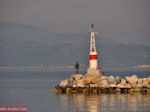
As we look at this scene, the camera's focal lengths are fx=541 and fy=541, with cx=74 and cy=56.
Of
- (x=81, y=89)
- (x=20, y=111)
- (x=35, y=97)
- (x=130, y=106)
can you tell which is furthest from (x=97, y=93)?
(x=20, y=111)

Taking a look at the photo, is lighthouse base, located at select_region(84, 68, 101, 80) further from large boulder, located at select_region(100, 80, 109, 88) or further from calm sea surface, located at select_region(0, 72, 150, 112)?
calm sea surface, located at select_region(0, 72, 150, 112)

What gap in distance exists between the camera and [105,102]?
58500mm

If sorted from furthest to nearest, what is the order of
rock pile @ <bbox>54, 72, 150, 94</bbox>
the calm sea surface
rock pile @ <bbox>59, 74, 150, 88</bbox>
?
rock pile @ <bbox>59, 74, 150, 88</bbox>, rock pile @ <bbox>54, 72, 150, 94</bbox>, the calm sea surface

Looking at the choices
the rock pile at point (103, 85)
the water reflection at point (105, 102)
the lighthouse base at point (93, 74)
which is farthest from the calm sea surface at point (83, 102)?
the lighthouse base at point (93, 74)

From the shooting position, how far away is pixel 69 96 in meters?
65.2

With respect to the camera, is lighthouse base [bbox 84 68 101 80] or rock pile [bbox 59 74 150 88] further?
lighthouse base [bbox 84 68 101 80]

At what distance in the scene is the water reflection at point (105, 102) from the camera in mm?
53594

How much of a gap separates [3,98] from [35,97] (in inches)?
161

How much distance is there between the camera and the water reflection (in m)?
53.6

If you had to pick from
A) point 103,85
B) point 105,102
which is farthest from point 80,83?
point 105,102

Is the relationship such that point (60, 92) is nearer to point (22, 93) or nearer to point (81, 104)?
point (22, 93)

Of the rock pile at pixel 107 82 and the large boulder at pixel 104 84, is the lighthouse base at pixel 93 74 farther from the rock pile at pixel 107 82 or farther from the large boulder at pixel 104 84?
the large boulder at pixel 104 84

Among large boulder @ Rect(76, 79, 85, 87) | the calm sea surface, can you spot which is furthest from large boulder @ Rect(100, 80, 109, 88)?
the calm sea surface

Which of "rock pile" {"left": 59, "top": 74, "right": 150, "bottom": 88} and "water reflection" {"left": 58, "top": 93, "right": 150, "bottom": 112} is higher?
"rock pile" {"left": 59, "top": 74, "right": 150, "bottom": 88}
